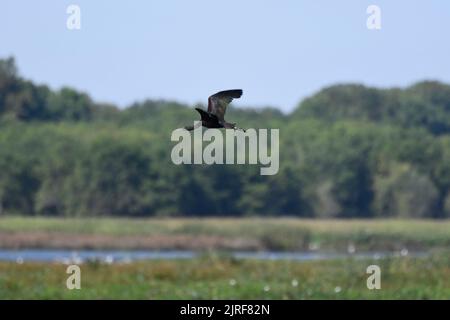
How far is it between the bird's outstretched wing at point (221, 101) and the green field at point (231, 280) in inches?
364

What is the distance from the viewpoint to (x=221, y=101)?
8.31m

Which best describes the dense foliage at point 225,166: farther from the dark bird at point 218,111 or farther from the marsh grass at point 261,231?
the dark bird at point 218,111

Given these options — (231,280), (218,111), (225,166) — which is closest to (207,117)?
→ (218,111)

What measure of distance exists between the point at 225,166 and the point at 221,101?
113 ft

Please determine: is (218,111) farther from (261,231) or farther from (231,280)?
(261,231)

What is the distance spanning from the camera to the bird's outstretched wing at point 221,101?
27.0 feet

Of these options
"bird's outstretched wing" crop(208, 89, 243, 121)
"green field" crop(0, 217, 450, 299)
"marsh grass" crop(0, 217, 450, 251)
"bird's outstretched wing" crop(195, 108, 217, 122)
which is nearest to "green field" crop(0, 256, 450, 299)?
"green field" crop(0, 217, 450, 299)

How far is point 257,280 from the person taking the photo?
819 inches

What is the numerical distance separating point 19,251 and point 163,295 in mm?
19194

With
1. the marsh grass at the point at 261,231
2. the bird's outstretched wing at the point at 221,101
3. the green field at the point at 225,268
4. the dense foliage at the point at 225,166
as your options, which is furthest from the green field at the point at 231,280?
the dense foliage at the point at 225,166

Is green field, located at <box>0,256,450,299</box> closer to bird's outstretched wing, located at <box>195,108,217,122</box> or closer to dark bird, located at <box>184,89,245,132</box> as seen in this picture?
dark bird, located at <box>184,89,245,132</box>

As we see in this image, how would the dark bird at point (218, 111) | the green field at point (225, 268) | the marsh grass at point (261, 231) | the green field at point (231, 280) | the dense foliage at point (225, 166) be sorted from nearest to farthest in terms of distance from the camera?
1. the dark bird at point (218, 111)
2. the green field at point (231, 280)
3. the green field at point (225, 268)
4. the marsh grass at point (261, 231)
5. the dense foliage at point (225, 166)
